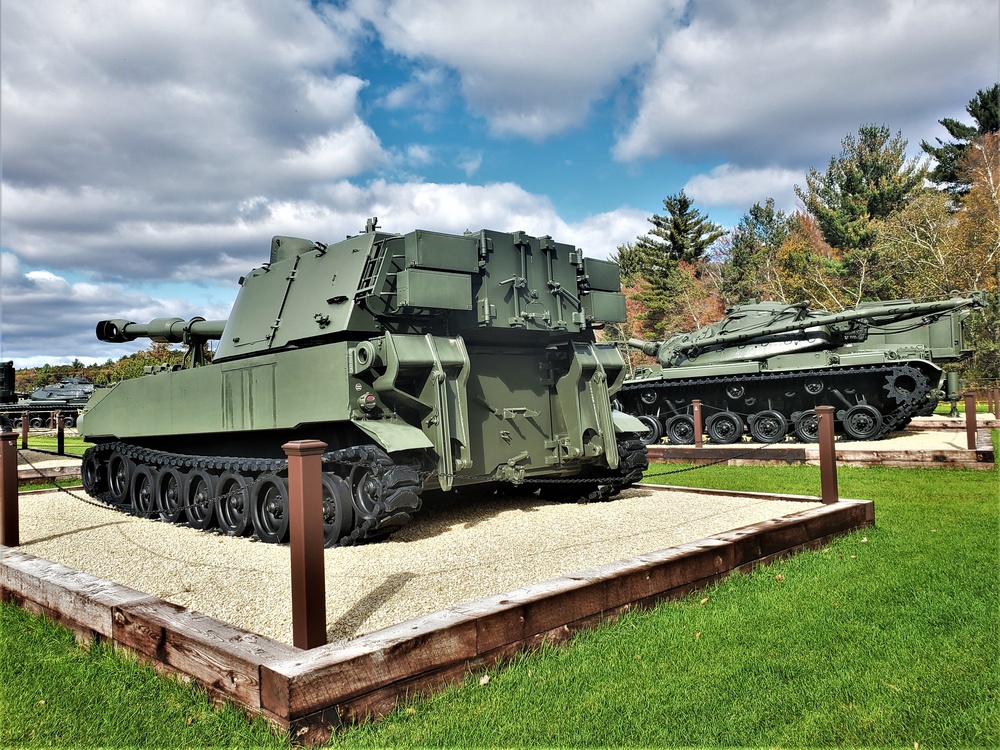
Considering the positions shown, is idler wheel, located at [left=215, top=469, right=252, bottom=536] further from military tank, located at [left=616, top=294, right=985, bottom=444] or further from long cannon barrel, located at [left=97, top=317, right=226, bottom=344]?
military tank, located at [left=616, top=294, right=985, bottom=444]

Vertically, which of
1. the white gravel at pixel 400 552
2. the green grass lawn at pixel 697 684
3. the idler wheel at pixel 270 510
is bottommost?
the green grass lawn at pixel 697 684

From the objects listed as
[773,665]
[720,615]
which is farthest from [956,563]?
[773,665]

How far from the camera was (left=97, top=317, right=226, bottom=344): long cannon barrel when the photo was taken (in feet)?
37.8

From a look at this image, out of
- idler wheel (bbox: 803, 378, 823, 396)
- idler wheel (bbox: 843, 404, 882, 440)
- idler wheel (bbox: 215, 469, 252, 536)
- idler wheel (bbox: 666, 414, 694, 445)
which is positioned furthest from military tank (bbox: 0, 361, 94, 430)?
idler wheel (bbox: 843, 404, 882, 440)

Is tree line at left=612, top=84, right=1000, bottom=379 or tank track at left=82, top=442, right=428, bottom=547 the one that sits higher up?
tree line at left=612, top=84, right=1000, bottom=379

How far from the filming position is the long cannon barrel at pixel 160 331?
11531 millimetres

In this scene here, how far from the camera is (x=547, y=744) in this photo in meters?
3.36

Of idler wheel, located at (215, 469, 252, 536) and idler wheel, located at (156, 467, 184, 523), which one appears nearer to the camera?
idler wheel, located at (215, 469, 252, 536)

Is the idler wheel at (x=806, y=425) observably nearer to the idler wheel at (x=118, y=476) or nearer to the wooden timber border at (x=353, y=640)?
the wooden timber border at (x=353, y=640)

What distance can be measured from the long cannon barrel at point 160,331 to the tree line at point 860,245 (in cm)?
2763

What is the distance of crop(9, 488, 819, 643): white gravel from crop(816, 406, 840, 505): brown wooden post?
50 cm

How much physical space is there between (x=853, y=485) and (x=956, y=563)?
495 cm

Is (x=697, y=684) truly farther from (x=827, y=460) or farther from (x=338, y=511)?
(x=827, y=460)

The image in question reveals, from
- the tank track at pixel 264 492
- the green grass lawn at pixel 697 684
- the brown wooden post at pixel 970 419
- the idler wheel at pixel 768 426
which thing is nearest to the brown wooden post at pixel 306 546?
the green grass lawn at pixel 697 684
